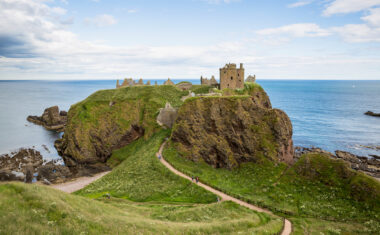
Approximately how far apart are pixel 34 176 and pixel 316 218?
5612 centimetres

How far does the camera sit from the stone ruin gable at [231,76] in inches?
2279

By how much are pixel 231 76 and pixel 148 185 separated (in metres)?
33.9

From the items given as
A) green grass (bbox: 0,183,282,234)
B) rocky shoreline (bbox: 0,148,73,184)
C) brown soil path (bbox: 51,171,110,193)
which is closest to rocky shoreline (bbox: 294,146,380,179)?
green grass (bbox: 0,183,282,234)

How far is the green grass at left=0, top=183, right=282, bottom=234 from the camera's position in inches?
574

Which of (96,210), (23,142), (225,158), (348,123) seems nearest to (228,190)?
(225,158)

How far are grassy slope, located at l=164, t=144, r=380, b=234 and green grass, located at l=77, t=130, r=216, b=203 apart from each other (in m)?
2.84

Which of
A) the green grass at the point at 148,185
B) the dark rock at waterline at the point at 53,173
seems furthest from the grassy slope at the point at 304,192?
the dark rock at waterline at the point at 53,173

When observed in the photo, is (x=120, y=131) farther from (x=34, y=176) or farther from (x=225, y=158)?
(x=225, y=158)

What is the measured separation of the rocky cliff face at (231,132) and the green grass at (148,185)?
7015 millimetres

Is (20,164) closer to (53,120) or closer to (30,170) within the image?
(30,170)

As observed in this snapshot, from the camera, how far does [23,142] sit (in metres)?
80.2

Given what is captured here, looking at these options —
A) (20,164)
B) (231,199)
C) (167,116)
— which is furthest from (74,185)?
(231,199)

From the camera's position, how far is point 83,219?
17.1 meters

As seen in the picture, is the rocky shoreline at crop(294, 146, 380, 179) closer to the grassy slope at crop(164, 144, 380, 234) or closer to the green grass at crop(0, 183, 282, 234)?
the grassy slope at crop(164, 144, 380, 234)
